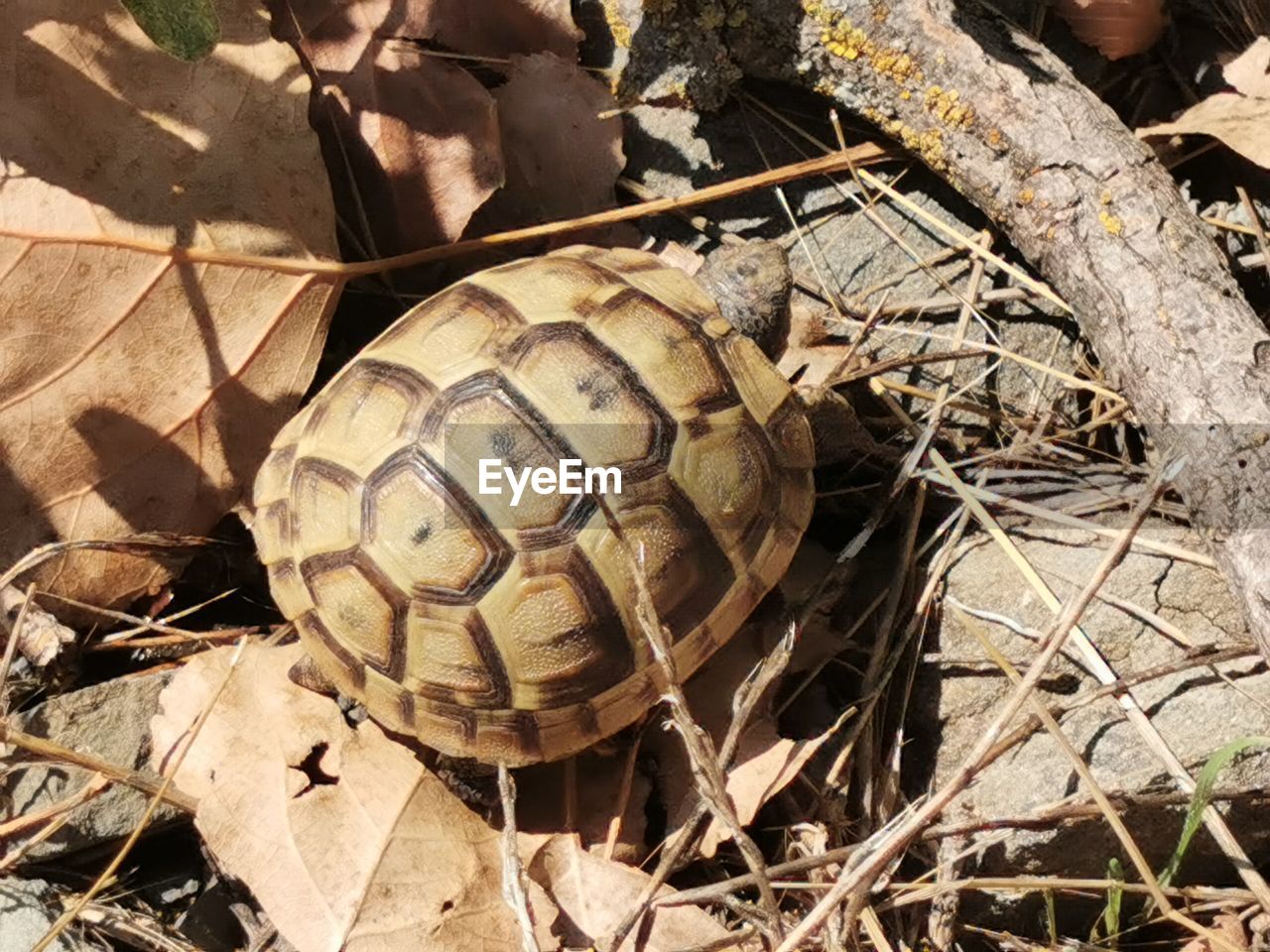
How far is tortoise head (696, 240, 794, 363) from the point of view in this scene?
99.7 inches

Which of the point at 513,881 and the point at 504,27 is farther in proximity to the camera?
the point at 504,27

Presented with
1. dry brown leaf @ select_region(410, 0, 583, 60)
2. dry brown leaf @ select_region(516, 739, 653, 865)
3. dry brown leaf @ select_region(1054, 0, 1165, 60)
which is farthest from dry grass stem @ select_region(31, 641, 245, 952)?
dry brown leaf @ select_region(1054, 0, 1165, 60)

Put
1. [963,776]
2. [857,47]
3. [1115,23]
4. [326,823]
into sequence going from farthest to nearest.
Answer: [1115,23] < [857,47] < [326,823] < [963,776]

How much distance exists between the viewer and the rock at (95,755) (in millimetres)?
2307

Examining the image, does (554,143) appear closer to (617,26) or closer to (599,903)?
(617,26)

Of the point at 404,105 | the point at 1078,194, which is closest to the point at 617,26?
the point at 404,105

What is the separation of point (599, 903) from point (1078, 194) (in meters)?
1.68

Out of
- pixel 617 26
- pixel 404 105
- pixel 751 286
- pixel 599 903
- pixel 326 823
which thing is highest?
pixel 617 26

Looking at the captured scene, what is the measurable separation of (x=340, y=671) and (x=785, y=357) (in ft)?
3.97

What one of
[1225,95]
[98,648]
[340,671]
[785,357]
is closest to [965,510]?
[785,357]

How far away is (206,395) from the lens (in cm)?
238

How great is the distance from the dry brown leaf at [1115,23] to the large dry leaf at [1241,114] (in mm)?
188

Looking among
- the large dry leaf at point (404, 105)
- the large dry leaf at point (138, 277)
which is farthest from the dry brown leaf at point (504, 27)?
the large dry leaf at point (138, 277)

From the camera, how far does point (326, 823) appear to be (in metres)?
2.21
